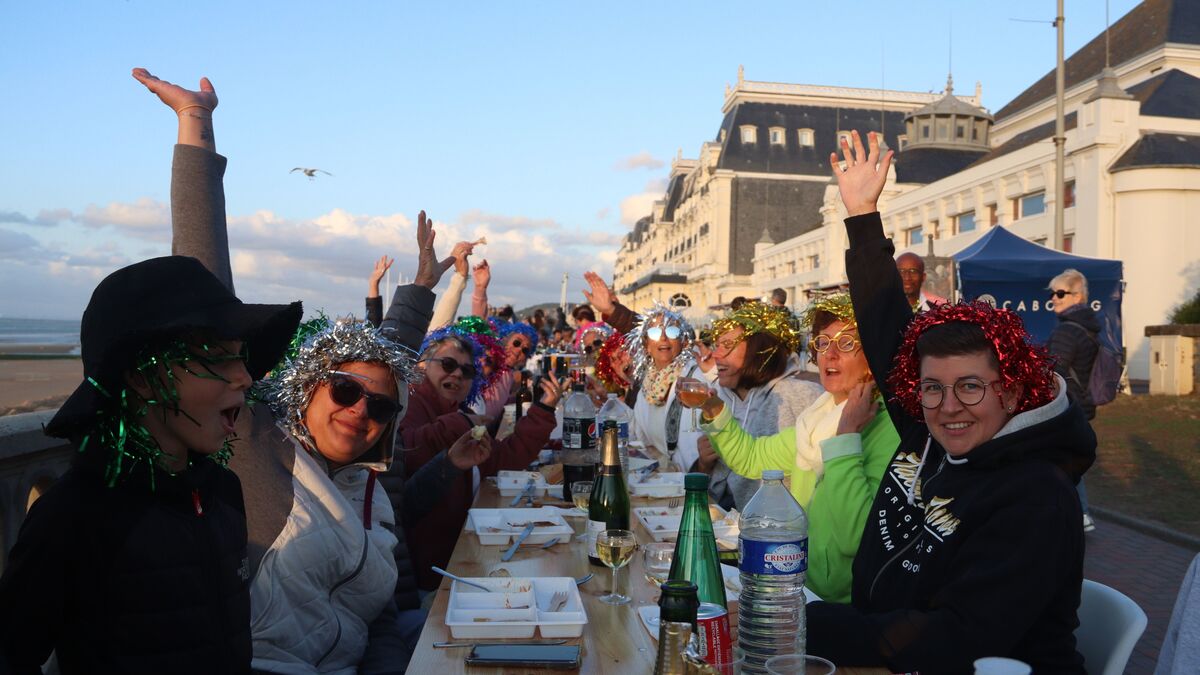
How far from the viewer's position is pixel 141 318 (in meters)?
2.06

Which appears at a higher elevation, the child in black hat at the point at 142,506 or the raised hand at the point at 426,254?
the raised hand at the point at 426,254

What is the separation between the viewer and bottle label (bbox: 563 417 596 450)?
4.79m

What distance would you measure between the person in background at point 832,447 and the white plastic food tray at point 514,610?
2.99ft

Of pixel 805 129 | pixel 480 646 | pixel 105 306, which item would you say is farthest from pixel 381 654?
pixel 805 129

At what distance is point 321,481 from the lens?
3.00m

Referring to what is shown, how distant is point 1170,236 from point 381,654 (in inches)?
957

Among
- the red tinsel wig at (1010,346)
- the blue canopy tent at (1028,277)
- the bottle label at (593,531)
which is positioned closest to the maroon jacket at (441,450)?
the bottle label at (593,531)

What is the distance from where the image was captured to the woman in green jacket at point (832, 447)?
121 inches

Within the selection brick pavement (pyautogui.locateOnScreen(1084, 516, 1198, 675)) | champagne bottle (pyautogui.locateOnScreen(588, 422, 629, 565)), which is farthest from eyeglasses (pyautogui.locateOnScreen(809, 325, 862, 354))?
brick pavement (pyautogui.locateOnScreen(1084, 516, 1198, 675))

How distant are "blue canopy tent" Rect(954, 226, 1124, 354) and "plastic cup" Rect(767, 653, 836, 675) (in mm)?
12223

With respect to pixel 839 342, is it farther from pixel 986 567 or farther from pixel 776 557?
pixel 776 557

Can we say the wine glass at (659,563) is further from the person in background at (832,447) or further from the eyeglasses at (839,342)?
the eyeglasses at (839,342)

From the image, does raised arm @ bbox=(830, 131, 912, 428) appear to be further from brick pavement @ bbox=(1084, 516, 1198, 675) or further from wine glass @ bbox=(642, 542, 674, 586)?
brick pavement @ bbox=(1084, 516, 1198, 675)

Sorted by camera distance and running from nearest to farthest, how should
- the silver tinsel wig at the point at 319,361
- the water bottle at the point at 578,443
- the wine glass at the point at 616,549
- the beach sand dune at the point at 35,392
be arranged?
1. the wine glass at the point at 616,549
2. the silver tinsel wig at the point at 319,361
3. the water bottle at the point at 578,443
4. the beach sand dune at the point at 35,392
